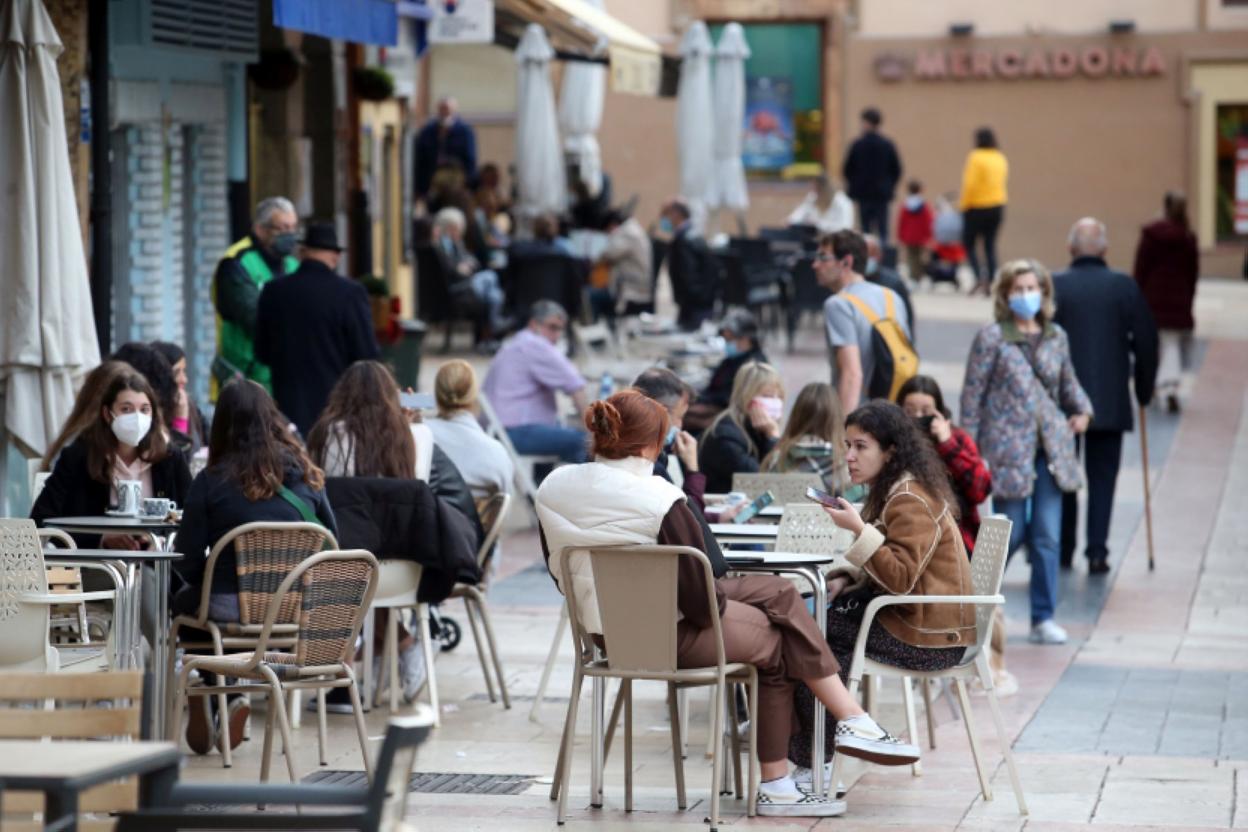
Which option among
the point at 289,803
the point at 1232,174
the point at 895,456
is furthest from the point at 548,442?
the point at 1232,174

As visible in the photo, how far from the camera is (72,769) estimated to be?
13.0 ft

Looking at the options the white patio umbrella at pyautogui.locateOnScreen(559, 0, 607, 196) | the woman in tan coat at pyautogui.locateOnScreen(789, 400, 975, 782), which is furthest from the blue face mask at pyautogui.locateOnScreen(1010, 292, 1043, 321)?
the white patio umbrella at pyautogui.locateOnScreen(559, 0, 607, 196)

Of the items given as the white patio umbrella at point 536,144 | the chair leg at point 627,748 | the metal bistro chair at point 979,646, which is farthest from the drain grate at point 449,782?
the white patio umbrella at point 536,144

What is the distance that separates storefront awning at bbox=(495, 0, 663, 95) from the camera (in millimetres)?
18547

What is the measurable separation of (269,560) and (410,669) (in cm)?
186

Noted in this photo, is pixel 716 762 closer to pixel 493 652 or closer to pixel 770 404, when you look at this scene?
pixel 493 652

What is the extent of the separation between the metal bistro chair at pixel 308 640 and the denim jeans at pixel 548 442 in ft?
18.7

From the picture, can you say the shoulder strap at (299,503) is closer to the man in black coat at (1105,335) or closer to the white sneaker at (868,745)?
the white sneaker at (868,745)

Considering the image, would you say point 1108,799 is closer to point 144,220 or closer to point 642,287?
point 144,220

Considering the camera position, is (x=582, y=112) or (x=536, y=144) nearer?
(x=536, y=144)

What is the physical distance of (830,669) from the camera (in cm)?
705

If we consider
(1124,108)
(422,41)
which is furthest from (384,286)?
(1124,108)

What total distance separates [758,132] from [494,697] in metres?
25.3

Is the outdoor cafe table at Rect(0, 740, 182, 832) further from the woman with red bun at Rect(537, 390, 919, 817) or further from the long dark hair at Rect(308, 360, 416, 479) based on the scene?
the long dark hair at Rect(308, 360, 416, 479)
